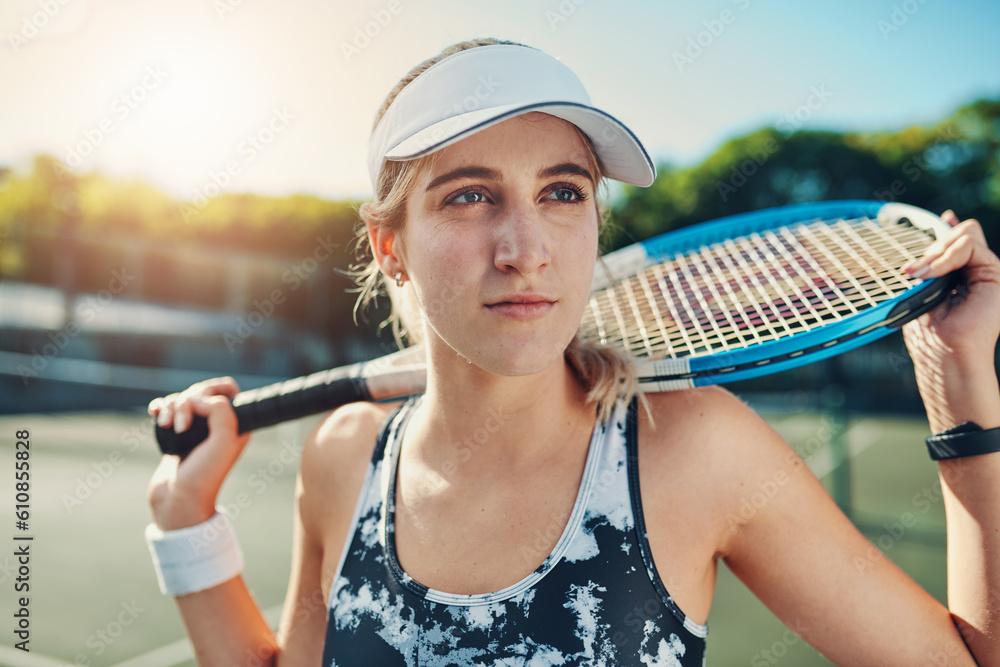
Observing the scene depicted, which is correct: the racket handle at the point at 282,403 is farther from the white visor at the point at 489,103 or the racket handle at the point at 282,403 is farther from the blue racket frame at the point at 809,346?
the blue racket frame at the point at 809,346

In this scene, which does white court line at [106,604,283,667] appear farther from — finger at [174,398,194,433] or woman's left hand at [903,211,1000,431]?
woman's left hand at [903,211,1000,431]

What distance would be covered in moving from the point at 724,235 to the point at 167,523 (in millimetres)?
1939

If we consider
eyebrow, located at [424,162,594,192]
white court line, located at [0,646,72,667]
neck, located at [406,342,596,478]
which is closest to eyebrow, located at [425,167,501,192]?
eyebrow, located at [424,162,594,192]

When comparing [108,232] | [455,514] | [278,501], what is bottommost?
[278,501]

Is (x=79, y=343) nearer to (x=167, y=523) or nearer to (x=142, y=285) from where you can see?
(x=142, y=285)

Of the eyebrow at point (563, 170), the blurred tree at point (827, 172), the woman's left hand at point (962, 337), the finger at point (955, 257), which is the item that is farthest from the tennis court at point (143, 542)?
the blurred tree at point (827, 172)

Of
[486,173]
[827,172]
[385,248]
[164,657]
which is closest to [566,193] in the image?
[486,173]

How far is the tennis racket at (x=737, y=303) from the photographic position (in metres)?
1.71

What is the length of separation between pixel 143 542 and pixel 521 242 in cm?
576

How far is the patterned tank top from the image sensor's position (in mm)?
1377

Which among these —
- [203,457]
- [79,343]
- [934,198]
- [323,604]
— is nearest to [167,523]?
[203,457]

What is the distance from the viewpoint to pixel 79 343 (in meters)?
18.0

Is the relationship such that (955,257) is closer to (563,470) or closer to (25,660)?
(563,470)

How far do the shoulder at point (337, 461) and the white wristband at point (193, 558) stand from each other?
275 mm
